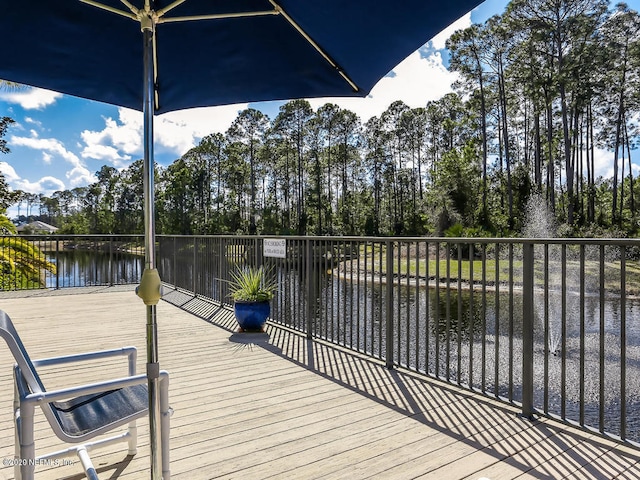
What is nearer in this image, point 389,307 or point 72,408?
point 72,408

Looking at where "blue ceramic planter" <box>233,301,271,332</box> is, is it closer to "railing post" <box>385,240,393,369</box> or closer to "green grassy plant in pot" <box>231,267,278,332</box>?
"green grassy plant in pot" <box>231,267,278,332</box>

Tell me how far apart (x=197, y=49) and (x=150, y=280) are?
1.37 meters

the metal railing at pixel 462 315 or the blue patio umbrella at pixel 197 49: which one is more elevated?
the blue patio umbrella at pixel 197 49

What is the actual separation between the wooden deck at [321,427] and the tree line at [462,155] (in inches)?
648

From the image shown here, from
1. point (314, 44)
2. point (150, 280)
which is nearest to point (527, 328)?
point (314, 44)

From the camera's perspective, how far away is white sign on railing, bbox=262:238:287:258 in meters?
4.53

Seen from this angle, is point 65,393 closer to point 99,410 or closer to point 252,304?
point 99,410

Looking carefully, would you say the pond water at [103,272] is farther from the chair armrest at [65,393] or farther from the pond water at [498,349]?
the chair armrest at [65,393]

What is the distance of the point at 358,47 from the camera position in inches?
74.0

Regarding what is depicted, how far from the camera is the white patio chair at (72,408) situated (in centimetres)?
134

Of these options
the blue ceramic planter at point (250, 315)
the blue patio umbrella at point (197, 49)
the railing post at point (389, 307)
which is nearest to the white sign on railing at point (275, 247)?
the blue ceramic planter at point (250, 315)

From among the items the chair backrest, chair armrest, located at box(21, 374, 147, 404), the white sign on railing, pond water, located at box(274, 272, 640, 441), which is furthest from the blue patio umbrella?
the white sign on railing

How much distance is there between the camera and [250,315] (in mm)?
4332

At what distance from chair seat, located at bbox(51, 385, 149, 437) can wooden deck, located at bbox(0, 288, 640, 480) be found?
37 cm
